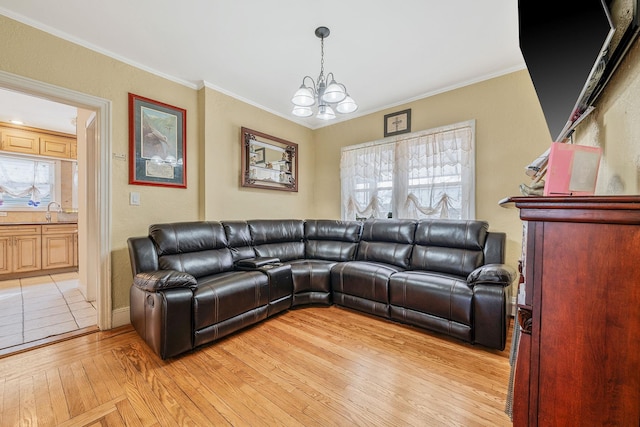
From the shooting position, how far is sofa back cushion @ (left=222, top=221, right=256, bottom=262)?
9.68 ft

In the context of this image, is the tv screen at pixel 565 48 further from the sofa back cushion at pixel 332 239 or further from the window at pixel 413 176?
the sofa back cushion at pixel 332 239

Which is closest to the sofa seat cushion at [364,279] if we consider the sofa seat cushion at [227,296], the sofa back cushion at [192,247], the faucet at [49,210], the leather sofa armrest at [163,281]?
the sofa seat cushion at [227,296]

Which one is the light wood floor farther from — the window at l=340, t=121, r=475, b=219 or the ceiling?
the ceiling

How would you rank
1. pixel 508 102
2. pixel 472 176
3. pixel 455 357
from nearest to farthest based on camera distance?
pixel 455 357 → pixel 508 102 → pixel 472 176

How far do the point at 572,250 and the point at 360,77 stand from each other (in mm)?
2867

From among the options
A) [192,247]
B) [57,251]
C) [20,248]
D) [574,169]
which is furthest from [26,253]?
[574,169]

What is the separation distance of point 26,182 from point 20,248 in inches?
56.1

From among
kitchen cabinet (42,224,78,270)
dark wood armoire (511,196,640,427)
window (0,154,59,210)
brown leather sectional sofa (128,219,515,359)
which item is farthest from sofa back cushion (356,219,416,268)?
window (0,154,59,210)

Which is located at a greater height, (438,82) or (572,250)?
(438,82)

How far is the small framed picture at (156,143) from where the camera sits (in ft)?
8.62

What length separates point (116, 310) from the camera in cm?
247

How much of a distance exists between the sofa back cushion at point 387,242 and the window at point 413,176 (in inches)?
17.8

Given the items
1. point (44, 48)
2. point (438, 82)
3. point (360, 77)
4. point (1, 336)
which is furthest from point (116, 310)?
point (438, 82)

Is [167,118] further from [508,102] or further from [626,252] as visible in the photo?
[508,102]
